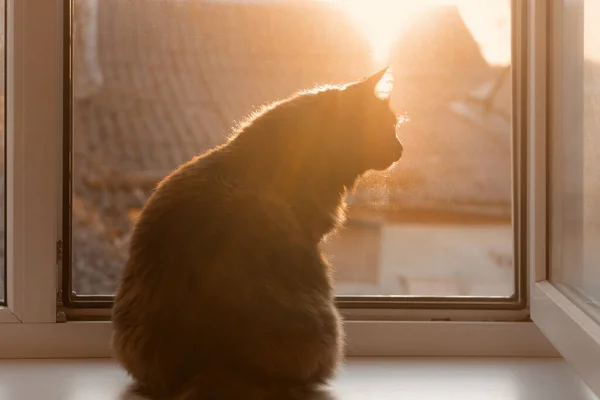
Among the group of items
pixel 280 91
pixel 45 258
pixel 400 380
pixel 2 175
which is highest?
pixel 280 91

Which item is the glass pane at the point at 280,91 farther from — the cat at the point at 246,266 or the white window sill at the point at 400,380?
the cat at the point at 246,266

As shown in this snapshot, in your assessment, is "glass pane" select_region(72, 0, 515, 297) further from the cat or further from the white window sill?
the cat

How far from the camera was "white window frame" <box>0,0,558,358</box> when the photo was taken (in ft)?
4.97

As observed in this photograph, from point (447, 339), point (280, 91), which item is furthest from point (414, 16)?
point (447, 339)

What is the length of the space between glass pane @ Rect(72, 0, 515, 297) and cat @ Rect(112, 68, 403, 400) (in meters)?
0.30

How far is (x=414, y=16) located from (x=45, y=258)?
855 mm

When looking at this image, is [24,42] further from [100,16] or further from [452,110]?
[452,110]

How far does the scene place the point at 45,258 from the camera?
1.54 meters

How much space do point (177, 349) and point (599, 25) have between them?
2.45 feet

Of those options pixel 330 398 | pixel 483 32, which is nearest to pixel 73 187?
pixel 330 398

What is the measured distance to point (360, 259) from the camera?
168 cm

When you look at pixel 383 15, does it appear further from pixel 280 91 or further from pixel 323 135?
pixel 323 135

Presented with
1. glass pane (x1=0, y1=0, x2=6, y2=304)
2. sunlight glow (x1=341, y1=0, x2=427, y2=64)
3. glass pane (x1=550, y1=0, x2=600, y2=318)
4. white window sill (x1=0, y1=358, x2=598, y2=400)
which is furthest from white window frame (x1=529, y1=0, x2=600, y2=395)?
glass pane (x1=0, y1=0, x2=6, y2=304)

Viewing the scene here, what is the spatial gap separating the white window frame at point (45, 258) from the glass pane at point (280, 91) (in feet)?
0.26
